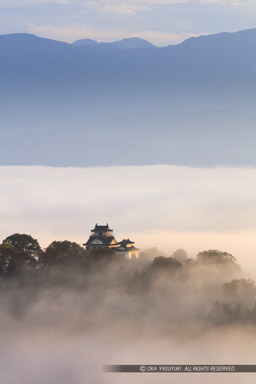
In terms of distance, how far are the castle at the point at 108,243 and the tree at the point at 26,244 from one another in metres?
17.6

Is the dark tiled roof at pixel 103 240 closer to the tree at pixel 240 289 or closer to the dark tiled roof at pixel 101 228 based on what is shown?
the dark tiled roof at pixel 101 228

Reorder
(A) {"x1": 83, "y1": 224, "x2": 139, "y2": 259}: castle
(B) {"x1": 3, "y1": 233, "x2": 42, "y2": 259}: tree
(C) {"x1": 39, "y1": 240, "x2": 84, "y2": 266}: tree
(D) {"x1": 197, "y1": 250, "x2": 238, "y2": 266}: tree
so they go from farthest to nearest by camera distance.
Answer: (A) {"x1": 83, "y1": 224, "x2": 139, "y2": 259}: castle
(B) {"x1": 3, "y1": 233, "x2": 42, "y2": 259}: tree
(D) {"x1": 197, "y1": 250, "x2": 238, "y2": 266}: tree
(C) {"x1": 39, "y1": 240, "x2": 84, "y2": 266}: tree

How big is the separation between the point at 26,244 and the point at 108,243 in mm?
22114

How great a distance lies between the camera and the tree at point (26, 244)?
135375mm

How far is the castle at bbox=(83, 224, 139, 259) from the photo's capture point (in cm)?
15438

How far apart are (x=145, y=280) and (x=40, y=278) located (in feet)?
42.4

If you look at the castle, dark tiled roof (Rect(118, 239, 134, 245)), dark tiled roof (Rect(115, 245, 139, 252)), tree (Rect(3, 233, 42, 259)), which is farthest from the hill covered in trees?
dark tiled roof (Rect(118, 239, 134, 245))

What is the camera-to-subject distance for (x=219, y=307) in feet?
360

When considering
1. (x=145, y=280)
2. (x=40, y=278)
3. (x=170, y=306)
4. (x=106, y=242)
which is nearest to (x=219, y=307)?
(x=170, y=306)

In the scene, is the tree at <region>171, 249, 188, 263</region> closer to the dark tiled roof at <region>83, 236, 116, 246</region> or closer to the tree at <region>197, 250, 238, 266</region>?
the tree at <region>197, 250, 238, 266</region>

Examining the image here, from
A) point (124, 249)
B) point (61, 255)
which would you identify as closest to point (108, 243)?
point (124, 249)

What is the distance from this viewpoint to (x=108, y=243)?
6127 inches

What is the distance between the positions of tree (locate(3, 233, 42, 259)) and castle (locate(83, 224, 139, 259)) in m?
17.6

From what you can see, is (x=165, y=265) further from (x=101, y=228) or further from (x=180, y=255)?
(x=101, y=228)
